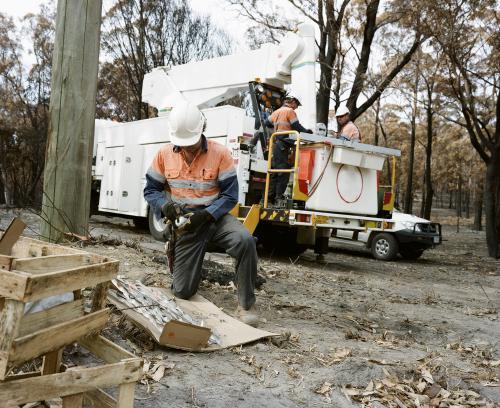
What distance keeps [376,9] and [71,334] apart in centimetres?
1529

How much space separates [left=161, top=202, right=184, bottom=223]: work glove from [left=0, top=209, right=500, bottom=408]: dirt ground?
99 cm

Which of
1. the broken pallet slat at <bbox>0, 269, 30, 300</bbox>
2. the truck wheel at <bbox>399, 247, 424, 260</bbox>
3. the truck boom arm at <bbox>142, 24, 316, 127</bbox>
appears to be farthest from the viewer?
the truck wheel at <bbox>399, 247, 424, 260</bbox>

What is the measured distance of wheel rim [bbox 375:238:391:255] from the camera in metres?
12.0

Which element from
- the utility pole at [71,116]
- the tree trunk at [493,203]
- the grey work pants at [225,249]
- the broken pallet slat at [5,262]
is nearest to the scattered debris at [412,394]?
the grey work pants at [225,249]

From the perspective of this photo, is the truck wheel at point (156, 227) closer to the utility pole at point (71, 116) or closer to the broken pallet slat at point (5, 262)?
the utility pole at point (71, 116)

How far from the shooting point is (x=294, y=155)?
902cm

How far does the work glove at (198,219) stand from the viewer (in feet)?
Answer: 15.3

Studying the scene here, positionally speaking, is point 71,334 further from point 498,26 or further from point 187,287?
point 498,26

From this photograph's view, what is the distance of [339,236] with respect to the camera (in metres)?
12.9

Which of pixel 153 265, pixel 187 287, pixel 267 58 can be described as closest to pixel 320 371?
pixel 187 287

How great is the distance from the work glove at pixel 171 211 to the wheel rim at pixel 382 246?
8.13 meters

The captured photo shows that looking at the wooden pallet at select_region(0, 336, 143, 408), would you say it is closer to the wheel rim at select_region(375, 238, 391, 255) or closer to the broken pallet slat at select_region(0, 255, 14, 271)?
the broken pallet slat at select_region(0, 255, 14, 271)

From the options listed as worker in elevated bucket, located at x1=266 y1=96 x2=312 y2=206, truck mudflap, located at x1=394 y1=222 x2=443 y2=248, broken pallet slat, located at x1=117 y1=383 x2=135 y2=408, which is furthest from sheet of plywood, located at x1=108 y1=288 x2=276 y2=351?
truck mudflap, located at x1=394 y1=222 x2=443 y2=248

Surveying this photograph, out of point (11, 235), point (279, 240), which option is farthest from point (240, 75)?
point (11, 235)
